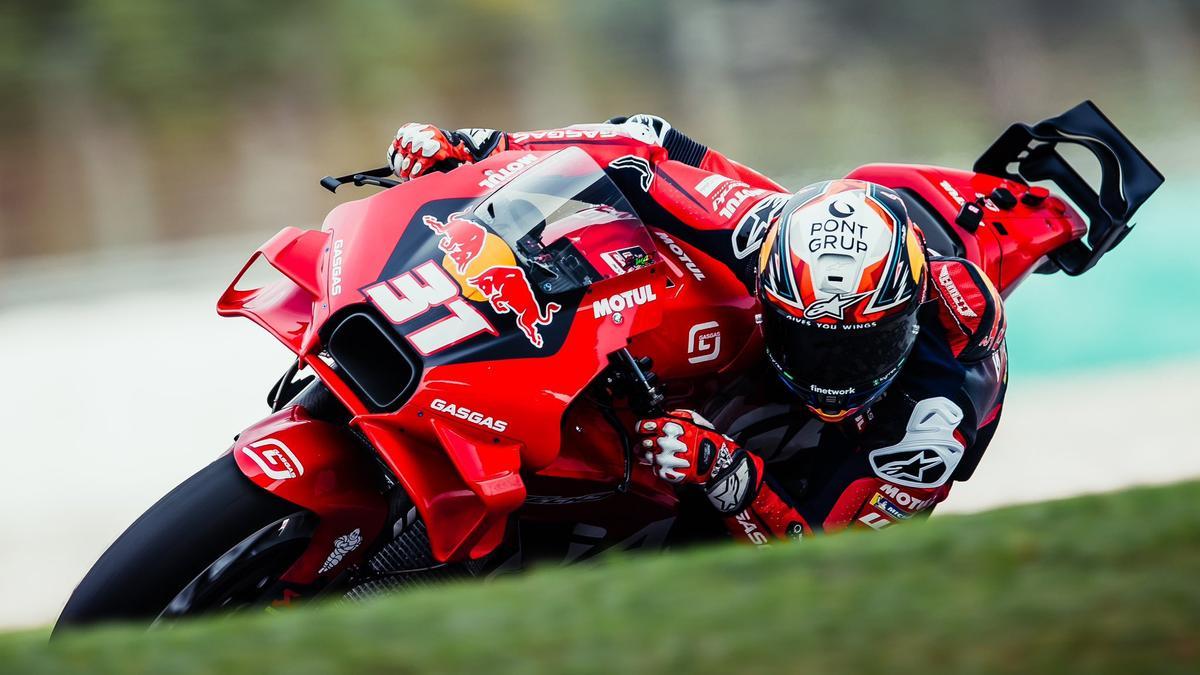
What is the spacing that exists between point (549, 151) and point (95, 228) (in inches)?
221

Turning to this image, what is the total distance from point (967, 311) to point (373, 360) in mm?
1634

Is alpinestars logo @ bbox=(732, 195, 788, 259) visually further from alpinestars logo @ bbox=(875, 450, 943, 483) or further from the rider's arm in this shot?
alpinestars logo @ bbox=(875, 450, 943, 483)

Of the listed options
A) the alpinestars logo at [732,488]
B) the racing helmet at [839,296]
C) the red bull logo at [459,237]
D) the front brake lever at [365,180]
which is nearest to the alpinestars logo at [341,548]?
the red bull logo at [459,237]

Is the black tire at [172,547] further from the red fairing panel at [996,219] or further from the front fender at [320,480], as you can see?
the red fairing panel at [996,219]

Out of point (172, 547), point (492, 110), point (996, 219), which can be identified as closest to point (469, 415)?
point (172, 547)

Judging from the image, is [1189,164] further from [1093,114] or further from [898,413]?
[898,413]

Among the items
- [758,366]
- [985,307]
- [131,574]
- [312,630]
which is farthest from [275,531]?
[985,307]

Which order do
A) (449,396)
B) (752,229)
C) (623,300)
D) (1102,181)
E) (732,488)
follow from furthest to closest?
(1102,181) < (752,229) < (732,488) < (623,300) < (449,396)

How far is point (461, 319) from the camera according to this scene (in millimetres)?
2785

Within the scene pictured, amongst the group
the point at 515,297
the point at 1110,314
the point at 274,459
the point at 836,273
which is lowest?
the point at 1110,314

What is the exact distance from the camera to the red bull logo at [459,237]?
9.46 feet

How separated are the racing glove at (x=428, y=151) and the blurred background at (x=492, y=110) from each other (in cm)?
265

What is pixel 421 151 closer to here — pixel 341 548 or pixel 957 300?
pixel 341 548

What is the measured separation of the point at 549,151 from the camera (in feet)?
11.0
